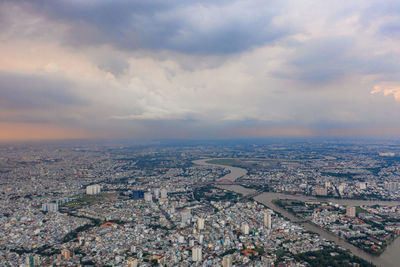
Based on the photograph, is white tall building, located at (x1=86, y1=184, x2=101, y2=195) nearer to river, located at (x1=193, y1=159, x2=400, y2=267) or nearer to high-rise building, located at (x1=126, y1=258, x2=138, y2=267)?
river, located at (x1=193, y1=159, x2=400, y2=267)

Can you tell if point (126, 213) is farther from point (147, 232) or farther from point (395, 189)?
point (395, 189)

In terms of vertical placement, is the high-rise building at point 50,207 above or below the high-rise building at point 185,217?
above

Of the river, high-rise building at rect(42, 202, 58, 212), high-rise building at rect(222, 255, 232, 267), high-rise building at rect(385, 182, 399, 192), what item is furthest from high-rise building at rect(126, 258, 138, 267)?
high-rise building at rect(385, 182, 399, 192)

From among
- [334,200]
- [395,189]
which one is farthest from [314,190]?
[395,189]

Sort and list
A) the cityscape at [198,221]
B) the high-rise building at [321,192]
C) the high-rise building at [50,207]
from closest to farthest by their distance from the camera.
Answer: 1. the cityscape at [198,221]
2. the high-rise building at [50,207]
3. the high-rise building at [321,192]

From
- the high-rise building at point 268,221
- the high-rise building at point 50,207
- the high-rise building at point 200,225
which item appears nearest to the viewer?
the high-rise building at point 200,225

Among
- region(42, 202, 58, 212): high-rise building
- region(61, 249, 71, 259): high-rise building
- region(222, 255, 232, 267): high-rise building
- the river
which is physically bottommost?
the river

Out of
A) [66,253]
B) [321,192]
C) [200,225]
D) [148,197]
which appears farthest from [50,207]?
[321,192]

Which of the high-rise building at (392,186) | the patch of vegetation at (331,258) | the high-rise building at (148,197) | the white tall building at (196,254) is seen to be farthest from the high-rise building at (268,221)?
the high-rise building at (392,186)

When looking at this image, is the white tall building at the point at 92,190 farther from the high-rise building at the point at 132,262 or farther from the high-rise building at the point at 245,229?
the high-rise building at the point at 245,229

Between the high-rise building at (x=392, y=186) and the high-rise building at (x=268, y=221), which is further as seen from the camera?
the high-rise building at (x=392, y=186)

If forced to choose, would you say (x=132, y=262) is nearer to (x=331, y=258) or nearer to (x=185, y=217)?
(x=185, y=217)
